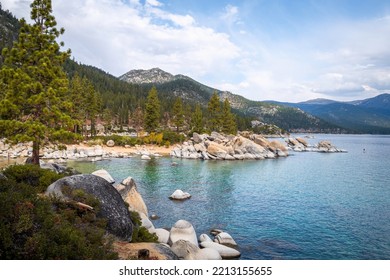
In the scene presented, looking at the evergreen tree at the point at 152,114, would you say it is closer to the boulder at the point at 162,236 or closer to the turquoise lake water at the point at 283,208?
the turquoise lake water at the point at 283,208

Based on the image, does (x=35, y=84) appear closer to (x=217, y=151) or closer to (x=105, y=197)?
(x=105, y=197)

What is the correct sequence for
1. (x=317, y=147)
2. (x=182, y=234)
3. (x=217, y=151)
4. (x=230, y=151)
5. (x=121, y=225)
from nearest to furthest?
(x=121, y=225)
(x=182, y=234)
(x=217, y=151)
(x=230, y=151)
(x=317, y=147)

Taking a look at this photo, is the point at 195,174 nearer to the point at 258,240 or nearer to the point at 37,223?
the point at 258,240

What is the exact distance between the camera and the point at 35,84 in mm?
17984

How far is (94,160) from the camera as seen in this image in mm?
48125

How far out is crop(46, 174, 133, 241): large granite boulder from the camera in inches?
441

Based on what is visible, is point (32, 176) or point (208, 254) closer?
point (208, 254)

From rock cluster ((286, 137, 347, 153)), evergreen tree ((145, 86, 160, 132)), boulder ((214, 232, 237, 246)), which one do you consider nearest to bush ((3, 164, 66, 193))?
boulder ((214, 232, 237, 246))

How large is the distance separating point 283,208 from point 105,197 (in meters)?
16.2

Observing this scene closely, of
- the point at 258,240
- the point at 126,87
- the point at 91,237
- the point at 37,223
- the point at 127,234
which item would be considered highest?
the point at 126,87

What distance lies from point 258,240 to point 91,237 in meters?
10.8

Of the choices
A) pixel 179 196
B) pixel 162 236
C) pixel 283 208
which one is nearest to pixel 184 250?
pixel 162 236

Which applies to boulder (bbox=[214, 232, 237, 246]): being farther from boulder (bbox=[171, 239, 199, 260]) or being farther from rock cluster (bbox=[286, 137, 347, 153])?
rock cluster (bbox=[286, 137, 347, 153])

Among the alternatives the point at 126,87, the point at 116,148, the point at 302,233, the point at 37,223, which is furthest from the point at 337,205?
the point at 126,87
